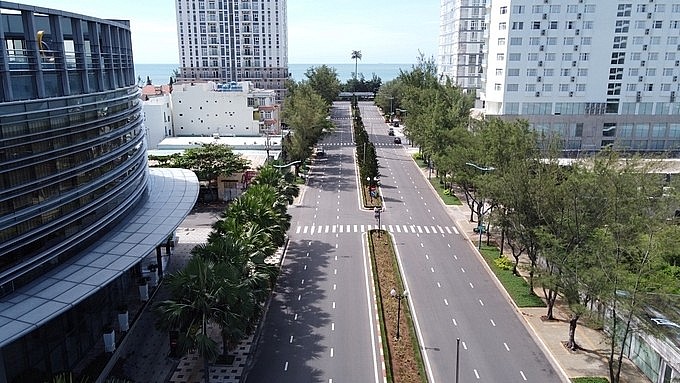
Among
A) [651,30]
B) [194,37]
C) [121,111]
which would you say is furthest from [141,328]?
Answer: [194,37]

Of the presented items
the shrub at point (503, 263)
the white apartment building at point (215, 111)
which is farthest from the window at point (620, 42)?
the white apartment building at point (215, 111)

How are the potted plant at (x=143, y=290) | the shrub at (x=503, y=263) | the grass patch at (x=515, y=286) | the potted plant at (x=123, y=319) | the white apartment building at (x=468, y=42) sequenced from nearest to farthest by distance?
1. the potted plant at (x=123, y=319)
2. the potted plant at (x=143, y=290)
3. the grass patch at (x=515, y=286)
4. the shrub at (x=503, y=263)
5. the white apartment building at (x=468, y=42)

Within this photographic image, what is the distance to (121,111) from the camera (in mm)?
32719

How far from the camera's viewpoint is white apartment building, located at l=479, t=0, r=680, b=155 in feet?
246

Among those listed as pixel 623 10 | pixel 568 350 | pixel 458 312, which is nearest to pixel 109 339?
pixel 458 312

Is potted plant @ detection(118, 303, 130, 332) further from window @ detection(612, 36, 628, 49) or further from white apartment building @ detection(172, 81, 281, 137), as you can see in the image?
window @ detection(612, 36, 628, 49)

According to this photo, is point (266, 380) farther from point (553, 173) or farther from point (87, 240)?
point (553, 173)

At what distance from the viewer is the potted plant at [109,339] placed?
27855mm

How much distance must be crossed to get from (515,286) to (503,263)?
4.03 m

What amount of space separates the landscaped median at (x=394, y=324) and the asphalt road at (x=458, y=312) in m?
0.67

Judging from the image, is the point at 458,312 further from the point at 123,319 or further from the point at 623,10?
the point at 623,10

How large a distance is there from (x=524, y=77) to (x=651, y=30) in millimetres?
19128

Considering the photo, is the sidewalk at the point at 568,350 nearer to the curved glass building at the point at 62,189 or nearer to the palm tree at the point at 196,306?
the palm tree at the point at 196,306

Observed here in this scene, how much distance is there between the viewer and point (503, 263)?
4259 cm
